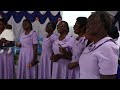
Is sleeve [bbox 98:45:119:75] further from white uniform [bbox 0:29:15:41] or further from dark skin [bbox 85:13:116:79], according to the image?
white uniform [bbox 0:29:15:41]

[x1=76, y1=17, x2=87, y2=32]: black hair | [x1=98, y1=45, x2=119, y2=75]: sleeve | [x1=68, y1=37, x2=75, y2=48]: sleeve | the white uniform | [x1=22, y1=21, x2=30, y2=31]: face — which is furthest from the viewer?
[x1=22, y1=21, x2=30, y2=31]: face

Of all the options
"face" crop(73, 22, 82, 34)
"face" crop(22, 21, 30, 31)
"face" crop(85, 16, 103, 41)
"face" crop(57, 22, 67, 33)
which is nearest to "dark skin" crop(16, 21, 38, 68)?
"face" crop(22, 21, 30, 31)

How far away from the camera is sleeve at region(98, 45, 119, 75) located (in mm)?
942

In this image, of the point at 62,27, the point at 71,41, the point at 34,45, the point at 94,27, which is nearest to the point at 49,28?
the point at 34,45

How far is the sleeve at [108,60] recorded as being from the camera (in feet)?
3.09

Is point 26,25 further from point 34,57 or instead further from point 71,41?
point 71,41

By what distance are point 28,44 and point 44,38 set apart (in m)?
0.15

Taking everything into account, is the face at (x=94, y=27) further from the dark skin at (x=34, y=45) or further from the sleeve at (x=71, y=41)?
the dark skin at (x=34, y=45)

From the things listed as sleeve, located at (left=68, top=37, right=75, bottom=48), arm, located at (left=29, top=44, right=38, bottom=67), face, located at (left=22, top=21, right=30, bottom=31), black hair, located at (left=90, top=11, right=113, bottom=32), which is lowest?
arm, located at (left=29, top=44, right=38, bottom=67)

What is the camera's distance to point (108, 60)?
941 mm

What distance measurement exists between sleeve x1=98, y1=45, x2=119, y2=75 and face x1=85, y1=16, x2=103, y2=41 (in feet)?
0.28

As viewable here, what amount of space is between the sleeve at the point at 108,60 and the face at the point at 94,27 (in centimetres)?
9

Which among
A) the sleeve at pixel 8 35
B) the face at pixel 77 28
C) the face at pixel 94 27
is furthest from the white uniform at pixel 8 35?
the face at pixel 94 27
